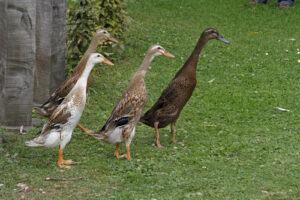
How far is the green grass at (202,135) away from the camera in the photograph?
604cm

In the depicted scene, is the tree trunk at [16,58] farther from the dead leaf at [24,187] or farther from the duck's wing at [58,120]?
the dead leaf at [24,187]

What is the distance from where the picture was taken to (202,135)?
7820 mm

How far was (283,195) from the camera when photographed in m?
5.85

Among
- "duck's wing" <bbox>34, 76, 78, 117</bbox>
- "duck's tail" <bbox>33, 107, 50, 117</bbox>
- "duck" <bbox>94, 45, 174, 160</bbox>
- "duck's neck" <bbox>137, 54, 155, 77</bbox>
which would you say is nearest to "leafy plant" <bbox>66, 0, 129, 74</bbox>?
"duck's wing" <bbox>34, 76, 78, 117</bbox>

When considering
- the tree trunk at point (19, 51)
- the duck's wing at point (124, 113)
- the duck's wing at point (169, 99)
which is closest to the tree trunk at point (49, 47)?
the tree trunk at point (19, 51)

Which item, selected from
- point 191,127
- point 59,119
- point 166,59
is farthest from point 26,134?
point 166,59

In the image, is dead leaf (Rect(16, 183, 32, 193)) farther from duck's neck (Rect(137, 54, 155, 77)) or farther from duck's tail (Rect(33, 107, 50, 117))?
duck's neck (Rect(137, 54, 155, 77))

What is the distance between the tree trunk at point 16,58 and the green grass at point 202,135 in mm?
377

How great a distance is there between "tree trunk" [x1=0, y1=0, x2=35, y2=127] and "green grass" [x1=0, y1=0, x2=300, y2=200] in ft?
1.24

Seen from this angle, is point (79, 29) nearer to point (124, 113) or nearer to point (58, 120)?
point (124, 113)

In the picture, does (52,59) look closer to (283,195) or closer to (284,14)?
(283,195)

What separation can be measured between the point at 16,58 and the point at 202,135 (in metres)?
2.63

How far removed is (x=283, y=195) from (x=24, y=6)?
3.79 metres

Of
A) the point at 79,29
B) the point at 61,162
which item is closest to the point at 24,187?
the point at 61,162
